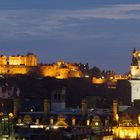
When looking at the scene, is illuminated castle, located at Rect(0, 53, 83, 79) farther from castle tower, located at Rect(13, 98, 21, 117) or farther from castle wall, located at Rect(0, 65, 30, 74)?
castle tower, located at Rect(13, 98, 21, 117)

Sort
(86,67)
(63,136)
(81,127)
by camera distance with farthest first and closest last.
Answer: (86,67), (81,127), (63,136)

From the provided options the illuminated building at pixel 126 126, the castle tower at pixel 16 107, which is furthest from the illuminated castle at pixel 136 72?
the illuminated building at pixel 126 126

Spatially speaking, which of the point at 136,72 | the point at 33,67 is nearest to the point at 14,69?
the point at 33,67

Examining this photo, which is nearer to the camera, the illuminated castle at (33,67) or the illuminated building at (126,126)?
the illuminated building at (126,126)

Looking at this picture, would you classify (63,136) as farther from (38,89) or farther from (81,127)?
(38,89)

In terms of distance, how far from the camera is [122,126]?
7219 cm

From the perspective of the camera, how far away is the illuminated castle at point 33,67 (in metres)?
148

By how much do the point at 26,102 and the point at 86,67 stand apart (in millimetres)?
74888

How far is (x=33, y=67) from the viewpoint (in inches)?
6053

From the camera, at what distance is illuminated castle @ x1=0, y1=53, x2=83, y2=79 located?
486 feet

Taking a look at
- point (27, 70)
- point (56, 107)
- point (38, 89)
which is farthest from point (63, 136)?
point (27, 70)

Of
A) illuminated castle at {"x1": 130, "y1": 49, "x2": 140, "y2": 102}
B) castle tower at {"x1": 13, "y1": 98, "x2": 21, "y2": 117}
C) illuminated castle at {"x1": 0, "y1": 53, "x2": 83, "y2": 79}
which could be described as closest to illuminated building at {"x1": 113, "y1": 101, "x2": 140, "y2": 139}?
castle tower at {"x1": 13, "y1": 98, "x2": 21, "y2": 117}

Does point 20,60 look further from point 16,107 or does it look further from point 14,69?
point 16,107

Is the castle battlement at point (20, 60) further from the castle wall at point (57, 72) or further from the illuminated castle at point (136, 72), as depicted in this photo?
the illuminated castle at point (136, 72)
